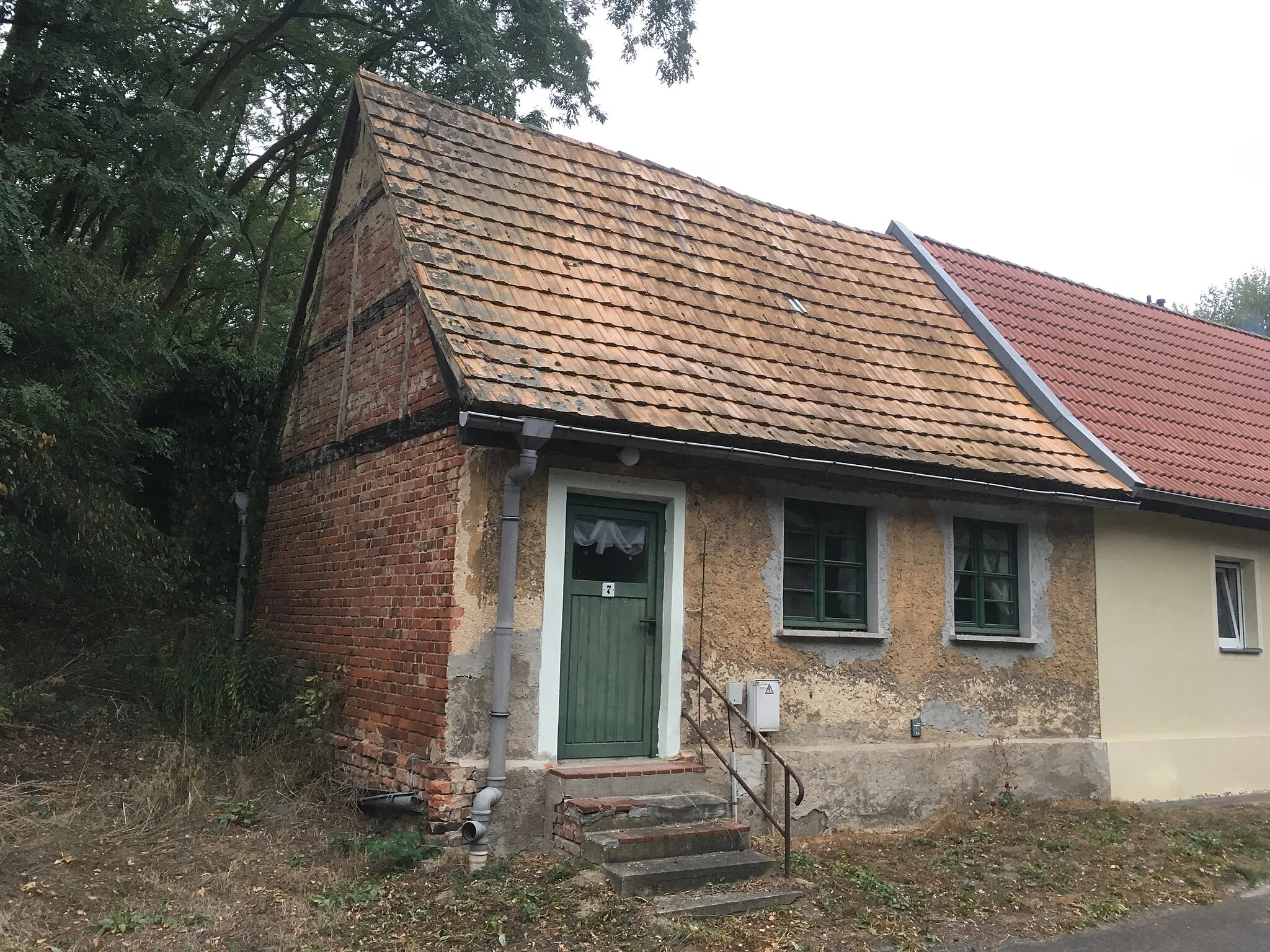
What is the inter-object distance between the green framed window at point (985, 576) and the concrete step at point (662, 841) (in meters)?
3.53

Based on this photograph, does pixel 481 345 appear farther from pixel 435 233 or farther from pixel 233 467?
pixel 233 467

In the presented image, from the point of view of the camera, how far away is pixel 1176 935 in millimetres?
6469

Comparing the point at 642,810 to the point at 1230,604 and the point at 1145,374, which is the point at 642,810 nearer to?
the point at 1230,604

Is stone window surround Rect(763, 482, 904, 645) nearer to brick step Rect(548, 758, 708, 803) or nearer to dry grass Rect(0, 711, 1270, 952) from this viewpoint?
brick step Rect(548, 758, 708, 803)

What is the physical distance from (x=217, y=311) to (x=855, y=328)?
1387 cm

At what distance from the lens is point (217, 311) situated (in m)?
19.6

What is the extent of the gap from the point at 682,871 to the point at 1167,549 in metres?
7.31

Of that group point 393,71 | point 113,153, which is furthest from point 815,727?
point 393,71

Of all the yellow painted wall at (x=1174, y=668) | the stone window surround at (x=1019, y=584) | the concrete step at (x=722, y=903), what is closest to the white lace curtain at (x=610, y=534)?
the concrete step at (x=722, y=903)

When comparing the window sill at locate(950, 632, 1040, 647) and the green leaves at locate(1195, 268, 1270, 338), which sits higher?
the green leaves at locate(1195, 268, 1270, 338)

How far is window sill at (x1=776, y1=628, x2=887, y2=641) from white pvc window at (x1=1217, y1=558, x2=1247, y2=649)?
17.5ft

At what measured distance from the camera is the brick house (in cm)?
709

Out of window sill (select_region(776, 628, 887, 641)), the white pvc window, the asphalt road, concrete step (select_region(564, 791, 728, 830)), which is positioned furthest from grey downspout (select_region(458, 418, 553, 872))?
the white pvc window

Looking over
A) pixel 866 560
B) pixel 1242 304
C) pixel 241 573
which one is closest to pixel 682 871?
pixel 866 560
